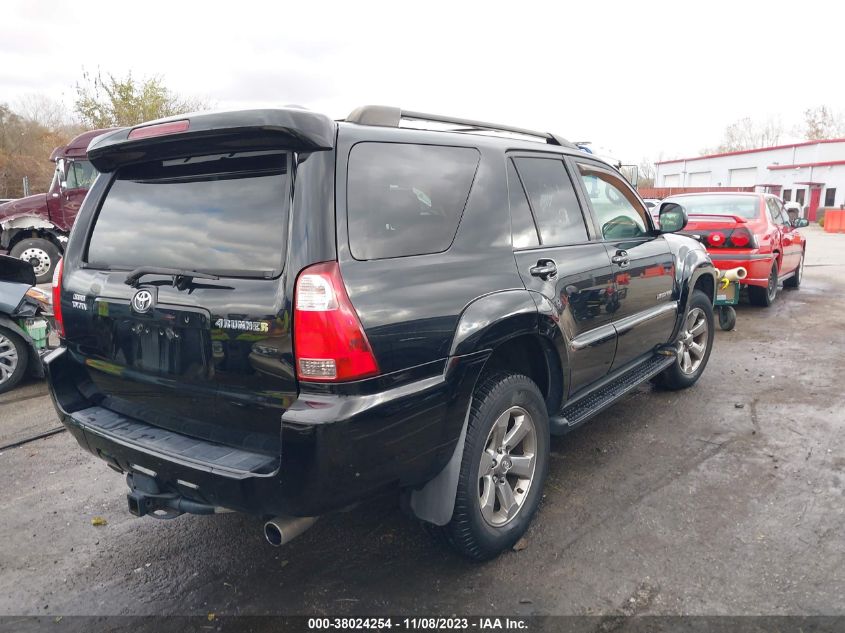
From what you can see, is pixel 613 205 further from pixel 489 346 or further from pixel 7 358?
pixel 7 358

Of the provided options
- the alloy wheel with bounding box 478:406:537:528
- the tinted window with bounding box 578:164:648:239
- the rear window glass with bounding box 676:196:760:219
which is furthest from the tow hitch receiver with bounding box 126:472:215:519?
the rear window glass with bounding box 676:196:760:219

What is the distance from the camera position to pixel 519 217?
317cm

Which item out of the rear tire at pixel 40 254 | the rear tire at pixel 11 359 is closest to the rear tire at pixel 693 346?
the rear tire at pixel 11 359

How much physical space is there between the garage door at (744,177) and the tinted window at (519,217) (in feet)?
175

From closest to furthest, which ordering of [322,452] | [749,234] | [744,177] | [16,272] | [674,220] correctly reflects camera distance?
[322,452]
[674,220]
[16,272]
[749,234]
[744,177]

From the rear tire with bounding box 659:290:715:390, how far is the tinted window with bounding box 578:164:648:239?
1038 millimetres

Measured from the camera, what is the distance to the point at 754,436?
4.37 m

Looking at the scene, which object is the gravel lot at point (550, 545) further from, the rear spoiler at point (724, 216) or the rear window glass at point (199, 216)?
the rear spoiler at point (724, 216)

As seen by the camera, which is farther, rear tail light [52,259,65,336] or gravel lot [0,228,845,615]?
rear tail light [52,259,65,336]

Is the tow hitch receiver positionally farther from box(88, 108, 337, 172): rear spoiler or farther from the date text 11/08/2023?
box(88, 108, 337, 172): rear spoiler

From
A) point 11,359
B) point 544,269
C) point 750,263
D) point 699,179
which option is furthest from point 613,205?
point 699,179

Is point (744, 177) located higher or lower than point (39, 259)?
higher

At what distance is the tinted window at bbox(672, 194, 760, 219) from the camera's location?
8972 mm

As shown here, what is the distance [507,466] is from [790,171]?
168 ft
